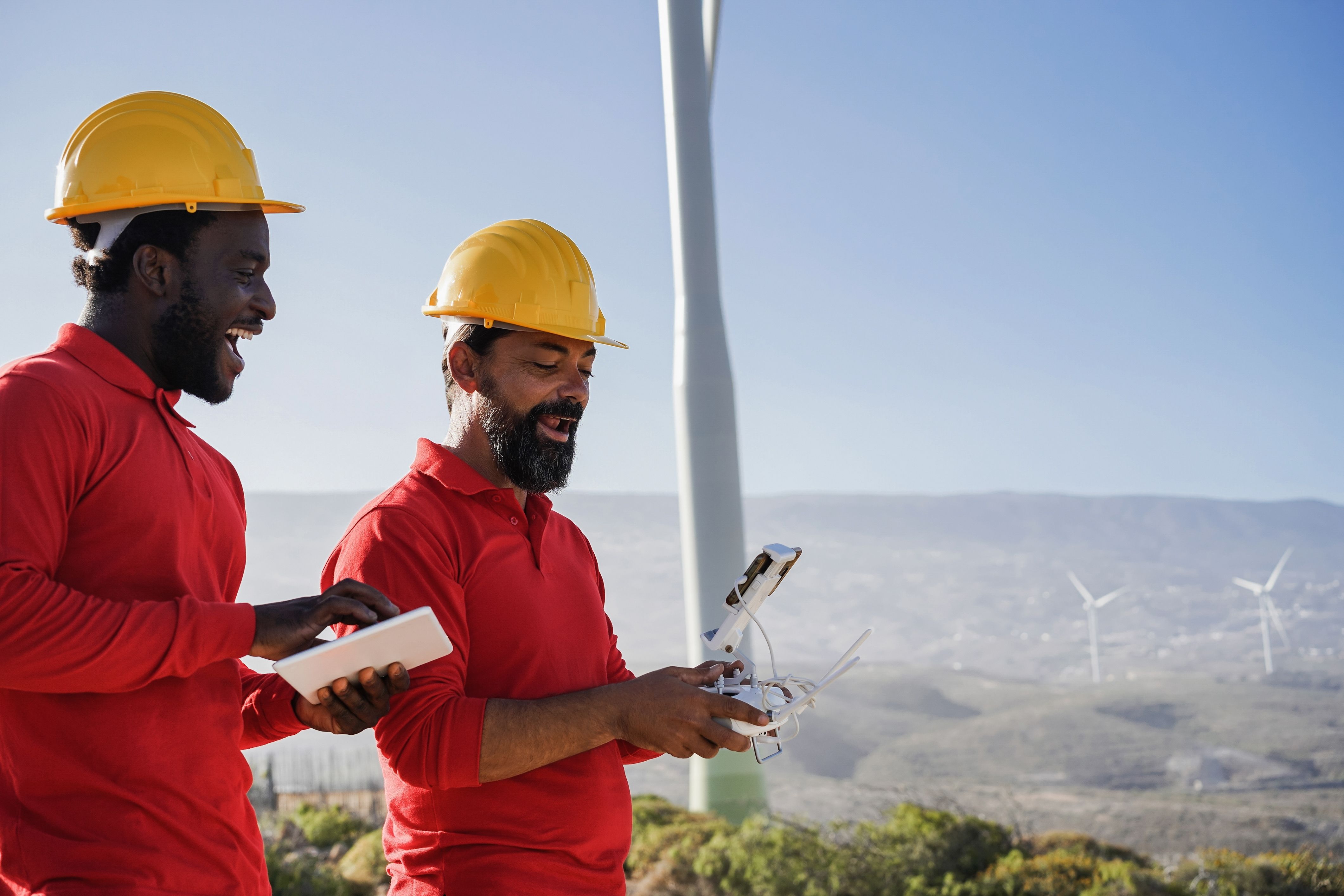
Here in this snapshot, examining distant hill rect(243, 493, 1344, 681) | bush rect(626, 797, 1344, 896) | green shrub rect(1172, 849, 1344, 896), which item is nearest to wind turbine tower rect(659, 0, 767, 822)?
bush rect(626, 797, 1344, 896)

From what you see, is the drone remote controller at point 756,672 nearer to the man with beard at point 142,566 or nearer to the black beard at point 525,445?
the black beard at point 525,445

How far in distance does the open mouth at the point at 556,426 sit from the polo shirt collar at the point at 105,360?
40.6 inches

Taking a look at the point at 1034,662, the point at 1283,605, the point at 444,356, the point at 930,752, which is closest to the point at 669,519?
the point at 1034,662

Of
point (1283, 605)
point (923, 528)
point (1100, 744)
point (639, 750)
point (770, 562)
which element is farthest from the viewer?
point (923, 528)

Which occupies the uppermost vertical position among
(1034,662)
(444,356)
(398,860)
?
(444,356)

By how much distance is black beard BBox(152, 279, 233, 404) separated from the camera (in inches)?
87.7

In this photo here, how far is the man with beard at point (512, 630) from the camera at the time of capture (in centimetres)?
241

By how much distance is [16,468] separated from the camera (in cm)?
183

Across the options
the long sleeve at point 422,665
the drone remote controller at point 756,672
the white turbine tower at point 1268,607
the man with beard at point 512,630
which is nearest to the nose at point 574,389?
the man with beard at point 512,630

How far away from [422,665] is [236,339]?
0.79 metres

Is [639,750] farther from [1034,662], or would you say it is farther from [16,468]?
[1034,662]

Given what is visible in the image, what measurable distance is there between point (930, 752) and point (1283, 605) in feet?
98.1

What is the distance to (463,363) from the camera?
3.08m

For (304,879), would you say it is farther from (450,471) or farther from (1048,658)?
(1048,658)
